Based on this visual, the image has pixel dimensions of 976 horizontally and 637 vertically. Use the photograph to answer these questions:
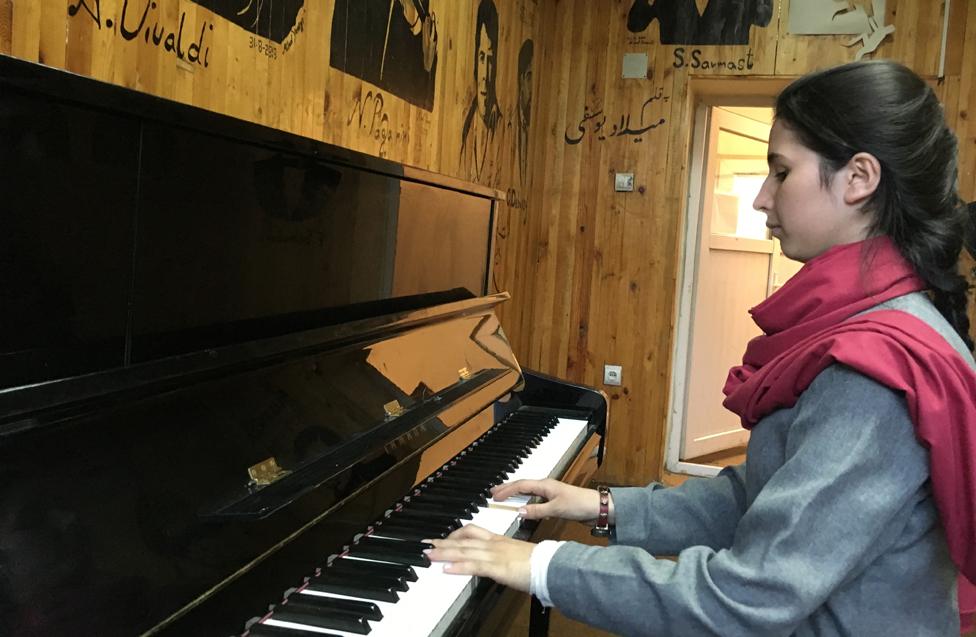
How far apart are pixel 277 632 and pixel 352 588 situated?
13 cm

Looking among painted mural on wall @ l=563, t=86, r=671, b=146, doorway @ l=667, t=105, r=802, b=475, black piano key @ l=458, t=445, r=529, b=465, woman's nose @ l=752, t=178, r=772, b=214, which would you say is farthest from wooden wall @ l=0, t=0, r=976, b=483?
woman's nose @ l=752, t=178, r=772, b=214

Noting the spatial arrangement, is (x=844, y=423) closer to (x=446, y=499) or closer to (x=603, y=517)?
(x=603, y=517)

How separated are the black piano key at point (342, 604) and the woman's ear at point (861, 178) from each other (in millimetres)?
784

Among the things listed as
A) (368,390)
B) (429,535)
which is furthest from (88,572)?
(368,390)

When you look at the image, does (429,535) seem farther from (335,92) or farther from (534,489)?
(335,92)

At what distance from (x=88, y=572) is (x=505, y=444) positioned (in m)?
1.07

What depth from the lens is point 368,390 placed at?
135 centimetres

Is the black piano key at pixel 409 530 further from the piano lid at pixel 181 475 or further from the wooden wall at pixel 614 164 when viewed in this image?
the wooden wall at pixel 614 164

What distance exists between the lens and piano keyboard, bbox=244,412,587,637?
923mm

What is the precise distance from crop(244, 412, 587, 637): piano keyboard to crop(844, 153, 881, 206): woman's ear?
70 centimetres

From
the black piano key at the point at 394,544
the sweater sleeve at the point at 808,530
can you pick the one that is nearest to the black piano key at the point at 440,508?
the black piano key at the point at 394,544

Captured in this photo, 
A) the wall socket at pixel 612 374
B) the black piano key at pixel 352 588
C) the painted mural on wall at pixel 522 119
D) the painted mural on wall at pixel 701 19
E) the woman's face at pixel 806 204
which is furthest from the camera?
the wall socket at pixel 612 374

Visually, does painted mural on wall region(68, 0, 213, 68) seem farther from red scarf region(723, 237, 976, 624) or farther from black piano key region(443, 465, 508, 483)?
red scarf region(723, 237, 976, 624)

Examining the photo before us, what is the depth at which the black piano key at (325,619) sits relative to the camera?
0.90 meters
